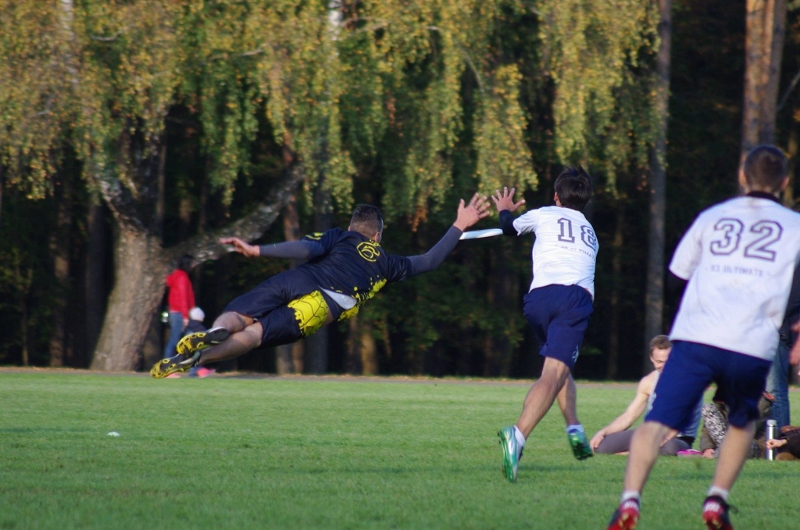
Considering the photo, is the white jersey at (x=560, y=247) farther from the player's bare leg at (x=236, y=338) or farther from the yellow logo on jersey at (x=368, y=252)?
the player's bare leg at (x=236, y=338)

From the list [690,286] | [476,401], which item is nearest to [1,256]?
[476,401]

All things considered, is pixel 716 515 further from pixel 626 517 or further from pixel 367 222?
pixel 367 222

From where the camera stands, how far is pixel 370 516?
233 inches

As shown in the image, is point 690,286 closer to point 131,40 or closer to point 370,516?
point 370,516

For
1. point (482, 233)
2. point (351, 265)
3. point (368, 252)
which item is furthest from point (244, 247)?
point (482, 233)

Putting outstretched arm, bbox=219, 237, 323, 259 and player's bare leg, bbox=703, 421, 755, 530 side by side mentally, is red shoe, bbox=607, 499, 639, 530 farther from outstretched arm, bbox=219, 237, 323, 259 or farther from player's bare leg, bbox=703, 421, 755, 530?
outstretched arm, bbox=219, 237, 323, 259

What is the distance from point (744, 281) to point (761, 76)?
20.9 meters

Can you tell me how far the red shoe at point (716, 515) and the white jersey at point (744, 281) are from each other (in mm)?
→ 733

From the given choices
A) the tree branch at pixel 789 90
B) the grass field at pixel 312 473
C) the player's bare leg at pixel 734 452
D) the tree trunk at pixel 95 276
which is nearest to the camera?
the player's bare leg at pixel 734 452

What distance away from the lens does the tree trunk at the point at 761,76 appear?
24.8 meters

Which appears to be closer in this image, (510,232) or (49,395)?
(510,232)

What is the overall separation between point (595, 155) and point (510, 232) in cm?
1611

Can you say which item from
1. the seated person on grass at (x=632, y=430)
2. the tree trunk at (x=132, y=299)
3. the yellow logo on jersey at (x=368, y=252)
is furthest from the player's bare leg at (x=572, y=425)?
the tree trunk at (x=132, y=299)

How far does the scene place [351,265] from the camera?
8297 mm
